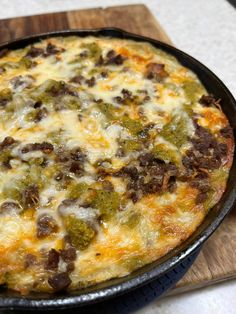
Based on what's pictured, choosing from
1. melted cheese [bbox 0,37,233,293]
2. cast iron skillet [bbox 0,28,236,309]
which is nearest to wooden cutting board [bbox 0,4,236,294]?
melted cheese [bbox 0,37,233,293]

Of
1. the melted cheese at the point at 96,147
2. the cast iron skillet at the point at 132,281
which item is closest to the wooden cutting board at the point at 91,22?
the melted cheese at the point at 96,147

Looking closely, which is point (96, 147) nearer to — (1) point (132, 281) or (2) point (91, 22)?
(1) point (132, 281)

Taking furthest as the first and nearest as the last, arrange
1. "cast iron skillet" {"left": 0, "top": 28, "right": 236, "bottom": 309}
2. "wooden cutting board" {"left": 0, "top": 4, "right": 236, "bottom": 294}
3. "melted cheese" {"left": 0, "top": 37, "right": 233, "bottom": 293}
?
"wooden cutting board" {"left": 0, "top": 4, "right": 236, "bottom": 294}
"melted cheese" {"left": 0, "top": 37, "right": 233, "bottom": 293}
"cast iron skillet" {"left": 0, "top": 28, "right": 236, "bottom": 309}

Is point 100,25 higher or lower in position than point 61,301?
lower

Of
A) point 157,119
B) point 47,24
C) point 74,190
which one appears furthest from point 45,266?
point 47,24

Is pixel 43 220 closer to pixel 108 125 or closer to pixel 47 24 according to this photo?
pixel 108 125

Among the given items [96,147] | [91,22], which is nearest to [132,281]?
[96,147]

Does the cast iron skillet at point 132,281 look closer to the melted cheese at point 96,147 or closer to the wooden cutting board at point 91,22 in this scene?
the melted cheese at point 96,147

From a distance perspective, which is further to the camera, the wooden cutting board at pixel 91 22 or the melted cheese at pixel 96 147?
the wooden cutting board at pixel 91 22

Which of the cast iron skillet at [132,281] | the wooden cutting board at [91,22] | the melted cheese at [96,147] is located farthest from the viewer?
the wooden cutting board at [91,22]

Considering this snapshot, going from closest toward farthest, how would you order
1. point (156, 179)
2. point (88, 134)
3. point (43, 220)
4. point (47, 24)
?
1. point (43, 220)
2. point (156, 179)
3. point (88, 134)
4. point (47, 24)

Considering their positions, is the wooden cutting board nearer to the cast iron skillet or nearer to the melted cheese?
the melted cheese
